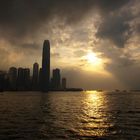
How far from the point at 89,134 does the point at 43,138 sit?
8.55 meters

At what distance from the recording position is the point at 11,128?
4725 centimetres

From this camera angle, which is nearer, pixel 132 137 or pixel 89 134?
pixel 132 137

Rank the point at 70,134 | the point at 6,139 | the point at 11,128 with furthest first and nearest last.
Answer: the point at 11,128 < the point at 70,134 < the point at 6,139

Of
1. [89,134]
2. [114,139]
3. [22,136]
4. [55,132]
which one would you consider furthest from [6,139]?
[114,139]

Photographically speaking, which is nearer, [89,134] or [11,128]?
[89,134]

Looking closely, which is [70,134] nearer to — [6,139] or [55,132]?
[55,132]

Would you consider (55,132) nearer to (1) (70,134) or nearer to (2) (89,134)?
(1) (70,134)

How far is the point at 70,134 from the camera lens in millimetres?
41750

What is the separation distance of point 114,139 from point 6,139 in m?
16.8

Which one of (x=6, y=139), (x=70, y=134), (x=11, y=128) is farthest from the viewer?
(x=11, y=128)

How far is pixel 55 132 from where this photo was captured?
43.6 m

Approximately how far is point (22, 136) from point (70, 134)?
821cm

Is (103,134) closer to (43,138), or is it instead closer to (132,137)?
(132,137)

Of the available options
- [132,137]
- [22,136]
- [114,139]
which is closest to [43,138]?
[22,136]
